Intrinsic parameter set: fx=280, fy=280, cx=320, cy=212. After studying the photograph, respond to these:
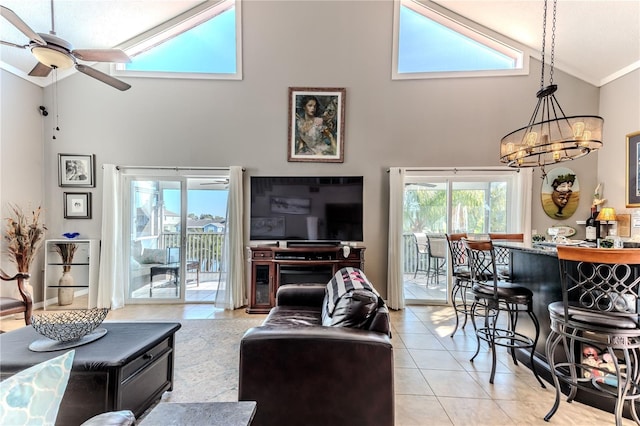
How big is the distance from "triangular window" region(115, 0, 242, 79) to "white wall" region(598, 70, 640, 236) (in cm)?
553

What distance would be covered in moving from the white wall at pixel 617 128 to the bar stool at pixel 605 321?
107 inches

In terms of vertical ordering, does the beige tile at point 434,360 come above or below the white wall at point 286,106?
below

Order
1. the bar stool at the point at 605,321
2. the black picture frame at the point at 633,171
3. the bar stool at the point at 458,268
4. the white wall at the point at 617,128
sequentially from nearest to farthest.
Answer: the bar stool at the point at 605,321, the bar stool at the point at 458,268, the black picture frame at the point at 633,171, the white wall at the point at 617,128

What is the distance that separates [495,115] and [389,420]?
15.0 feet

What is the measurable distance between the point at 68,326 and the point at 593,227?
238 inches

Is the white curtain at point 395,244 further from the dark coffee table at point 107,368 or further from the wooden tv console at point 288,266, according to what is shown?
the dark coffee table at point 107,368

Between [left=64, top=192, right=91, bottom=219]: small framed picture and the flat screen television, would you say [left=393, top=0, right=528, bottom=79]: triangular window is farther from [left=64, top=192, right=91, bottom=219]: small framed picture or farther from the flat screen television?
[left=64, top=192, right=91, bottom=219]: small framed picture

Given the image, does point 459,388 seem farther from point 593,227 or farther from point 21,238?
point 21,238

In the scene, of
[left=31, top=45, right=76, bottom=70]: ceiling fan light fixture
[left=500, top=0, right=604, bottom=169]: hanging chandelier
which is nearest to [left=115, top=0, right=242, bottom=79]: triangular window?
[left=31, top=45, right=76, bottom=70]: ceiling fan light fixture

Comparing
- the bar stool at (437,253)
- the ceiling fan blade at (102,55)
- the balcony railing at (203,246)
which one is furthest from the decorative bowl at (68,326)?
the bar stool at (437,253)

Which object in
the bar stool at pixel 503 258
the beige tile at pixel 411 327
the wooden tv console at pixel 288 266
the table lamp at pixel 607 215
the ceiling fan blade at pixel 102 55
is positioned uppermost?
the ceiling fan blade at pixel 102 55

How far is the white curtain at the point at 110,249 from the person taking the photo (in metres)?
4.13

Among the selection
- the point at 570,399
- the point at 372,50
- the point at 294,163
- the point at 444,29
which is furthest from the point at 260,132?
the point at 570,399

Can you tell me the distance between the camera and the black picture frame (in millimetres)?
3656
